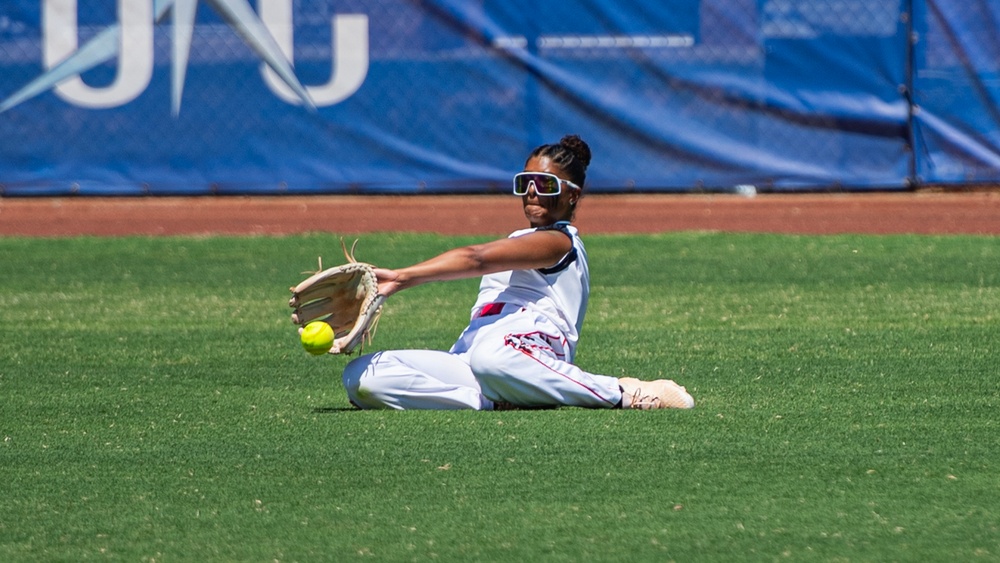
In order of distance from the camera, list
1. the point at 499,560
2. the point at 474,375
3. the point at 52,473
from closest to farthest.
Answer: the point at 499,560 < the point at 52,473 < the point at 474,375

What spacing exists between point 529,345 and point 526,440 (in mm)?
561

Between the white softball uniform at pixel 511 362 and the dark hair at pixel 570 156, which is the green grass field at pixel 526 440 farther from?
the dark hair at pixel 570 156

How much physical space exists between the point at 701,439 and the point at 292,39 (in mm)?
8575

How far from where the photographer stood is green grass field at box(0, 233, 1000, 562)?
11.1 ft

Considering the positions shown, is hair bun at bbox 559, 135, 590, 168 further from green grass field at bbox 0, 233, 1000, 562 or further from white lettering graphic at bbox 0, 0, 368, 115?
white lettering graphic at bbox 0, 0, 368, 115

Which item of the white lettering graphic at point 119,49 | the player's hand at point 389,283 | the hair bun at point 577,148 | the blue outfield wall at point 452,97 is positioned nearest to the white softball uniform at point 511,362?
the hair bun at point 577,148

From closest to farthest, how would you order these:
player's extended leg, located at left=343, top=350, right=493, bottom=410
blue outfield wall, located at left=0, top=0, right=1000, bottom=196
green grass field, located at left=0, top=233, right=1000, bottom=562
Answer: green grass field, located at left=0, top=233, right=1000, bottom=562, player's extended leg, located at left=343, top=350, right=493, bottom=410, blue outfield wall, located at left=0, top=0, right=1000, bottom=196

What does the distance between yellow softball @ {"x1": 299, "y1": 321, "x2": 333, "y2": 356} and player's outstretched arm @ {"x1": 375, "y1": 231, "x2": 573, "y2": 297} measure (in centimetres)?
29

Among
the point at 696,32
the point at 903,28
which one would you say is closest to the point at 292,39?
the point at 696,32

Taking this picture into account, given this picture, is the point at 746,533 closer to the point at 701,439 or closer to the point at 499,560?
the point at 499,560

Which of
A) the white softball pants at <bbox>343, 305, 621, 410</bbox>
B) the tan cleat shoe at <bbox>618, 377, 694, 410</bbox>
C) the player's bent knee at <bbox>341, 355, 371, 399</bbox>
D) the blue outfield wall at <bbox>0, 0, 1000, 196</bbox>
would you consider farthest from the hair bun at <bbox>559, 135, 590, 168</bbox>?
the blue outfield wall at <bbox>0, 0, 1000, 196</bbox>

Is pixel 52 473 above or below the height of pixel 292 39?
below

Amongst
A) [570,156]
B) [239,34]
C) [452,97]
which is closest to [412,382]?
[570,156]

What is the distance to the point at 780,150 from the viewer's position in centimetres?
1204
